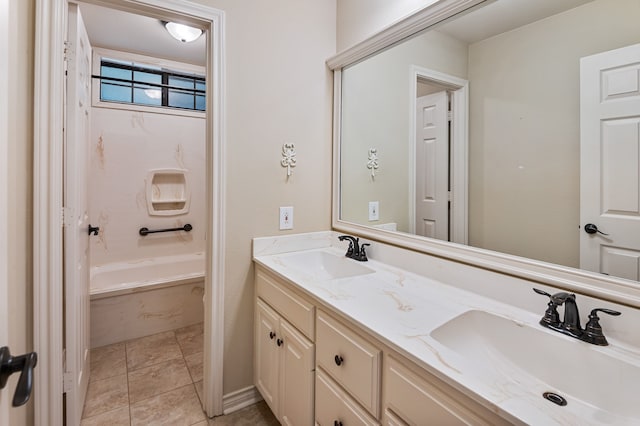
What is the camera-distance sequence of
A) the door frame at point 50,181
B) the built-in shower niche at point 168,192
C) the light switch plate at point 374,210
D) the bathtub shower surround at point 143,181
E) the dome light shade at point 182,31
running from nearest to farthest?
the door frame at point 50,181 < the light switch plate at point 374,210 < the dome light shade at point 182,31 < the bathtub shower surround at point 143,181 < the built-in shower niche at point 168,192

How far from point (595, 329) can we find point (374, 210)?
1150 mm

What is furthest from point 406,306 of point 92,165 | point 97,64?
point 97,64

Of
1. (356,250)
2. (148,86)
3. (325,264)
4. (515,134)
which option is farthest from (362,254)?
(148,86)

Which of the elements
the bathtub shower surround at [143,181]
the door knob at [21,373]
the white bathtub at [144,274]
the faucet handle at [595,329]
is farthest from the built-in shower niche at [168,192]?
the faucet handle at [595,329]

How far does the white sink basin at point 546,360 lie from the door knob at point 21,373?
0.90 meters

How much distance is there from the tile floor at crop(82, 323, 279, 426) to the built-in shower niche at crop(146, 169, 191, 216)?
1.31m

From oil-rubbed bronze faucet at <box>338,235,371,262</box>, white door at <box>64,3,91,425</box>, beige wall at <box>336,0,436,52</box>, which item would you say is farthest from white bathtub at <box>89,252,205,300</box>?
beige wall at <box>336,0,436,52</box>

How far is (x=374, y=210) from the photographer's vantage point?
1.88 metres

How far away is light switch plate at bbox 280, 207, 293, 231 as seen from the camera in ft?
6.18

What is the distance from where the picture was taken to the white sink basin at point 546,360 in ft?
2.51

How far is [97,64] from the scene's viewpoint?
298 centimetres

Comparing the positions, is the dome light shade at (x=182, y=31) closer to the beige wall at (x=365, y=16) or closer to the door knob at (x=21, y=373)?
the beige wall at (x=365, y=16)

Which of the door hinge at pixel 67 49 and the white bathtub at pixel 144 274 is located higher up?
the door hinge at pixel 67 49

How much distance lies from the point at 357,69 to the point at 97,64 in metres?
2.59
